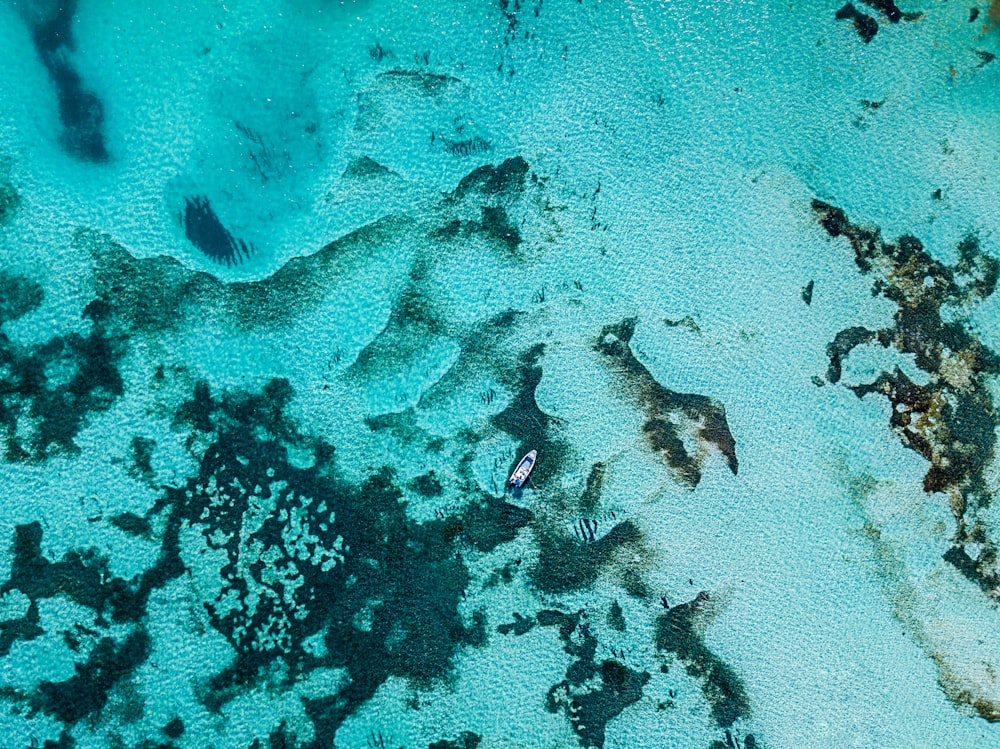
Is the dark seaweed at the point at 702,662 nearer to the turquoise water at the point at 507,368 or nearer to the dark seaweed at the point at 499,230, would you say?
the turquoise water at the point at 507,368

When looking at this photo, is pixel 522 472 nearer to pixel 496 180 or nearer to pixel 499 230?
pixel 499 230

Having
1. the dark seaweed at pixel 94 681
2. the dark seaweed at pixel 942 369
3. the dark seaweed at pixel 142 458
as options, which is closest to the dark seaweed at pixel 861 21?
the dark seaweed at pixel 942 369

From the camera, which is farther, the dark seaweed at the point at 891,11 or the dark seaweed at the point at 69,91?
the dark seaweed at the point at 891,11

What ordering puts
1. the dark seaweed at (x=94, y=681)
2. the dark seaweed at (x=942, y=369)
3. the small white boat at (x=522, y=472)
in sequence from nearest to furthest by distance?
the dark seaweed at (x=94, y=681) → the small white boat at (x=522, y=472) → the dark seaweed at (x=942, y=369)

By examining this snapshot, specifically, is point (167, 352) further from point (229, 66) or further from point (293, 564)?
point (229, 66)

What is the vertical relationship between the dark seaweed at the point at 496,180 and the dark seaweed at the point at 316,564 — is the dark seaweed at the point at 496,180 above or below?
above

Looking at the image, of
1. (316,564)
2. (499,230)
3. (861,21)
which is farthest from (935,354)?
(316,564)

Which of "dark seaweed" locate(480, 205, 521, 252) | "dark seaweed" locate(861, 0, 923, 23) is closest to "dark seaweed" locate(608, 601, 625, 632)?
"dark seaweed" locate(480, 205, 521, 252)

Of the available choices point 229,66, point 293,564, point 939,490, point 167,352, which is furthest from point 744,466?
point 229,66
